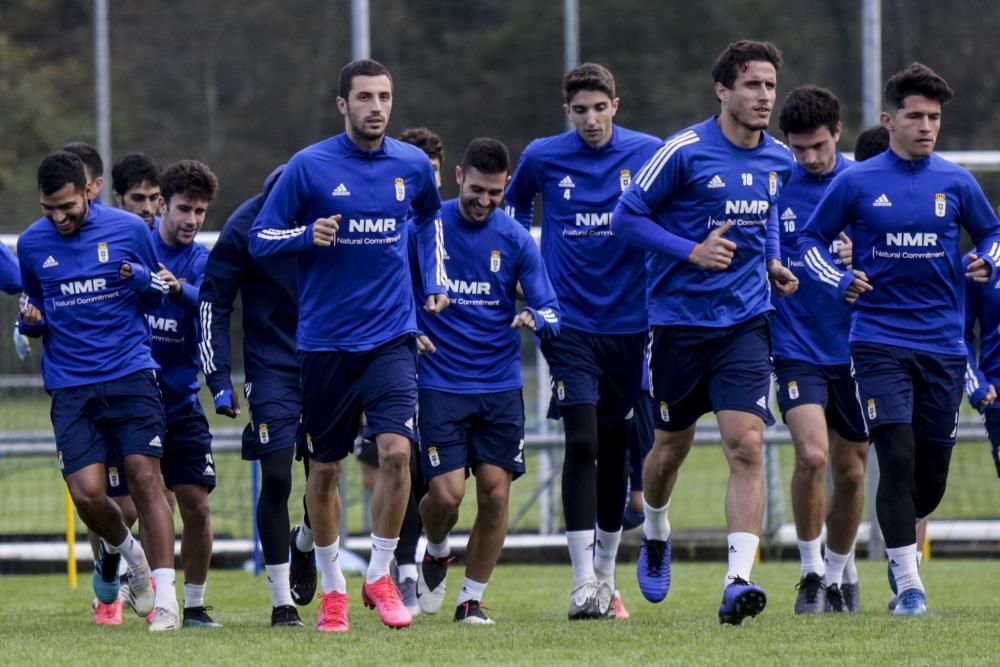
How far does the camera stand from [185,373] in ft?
29.9

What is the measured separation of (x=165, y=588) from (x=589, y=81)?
3.10 m

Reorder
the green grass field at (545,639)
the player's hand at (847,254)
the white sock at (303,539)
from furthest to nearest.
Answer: the white sock at (303,539) → the player's hand at (847,254) → the green grass field at (545,639)

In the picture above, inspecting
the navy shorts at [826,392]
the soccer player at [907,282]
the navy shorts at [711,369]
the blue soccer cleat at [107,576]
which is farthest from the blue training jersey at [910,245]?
the blue soccer cleat at [107,576]

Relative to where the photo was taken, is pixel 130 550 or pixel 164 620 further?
pixel 130 550

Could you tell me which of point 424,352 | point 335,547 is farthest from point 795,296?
point 335,547

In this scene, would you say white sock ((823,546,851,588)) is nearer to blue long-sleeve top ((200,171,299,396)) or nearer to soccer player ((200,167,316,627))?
soccer player ((200,167,316,627))

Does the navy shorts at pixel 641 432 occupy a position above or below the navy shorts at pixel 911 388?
below

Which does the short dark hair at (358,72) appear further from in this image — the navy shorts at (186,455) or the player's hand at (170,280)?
the navy shorts at (186,455)

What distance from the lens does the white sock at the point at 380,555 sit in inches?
307

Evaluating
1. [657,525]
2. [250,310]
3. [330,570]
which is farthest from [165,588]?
[657,525]

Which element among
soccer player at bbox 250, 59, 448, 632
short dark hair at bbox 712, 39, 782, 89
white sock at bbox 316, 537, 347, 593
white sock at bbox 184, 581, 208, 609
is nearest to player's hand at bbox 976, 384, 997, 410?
short dark hair at bbox 712, 39, 782, 89

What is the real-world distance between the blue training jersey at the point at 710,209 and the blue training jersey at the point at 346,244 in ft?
3.47

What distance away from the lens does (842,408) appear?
→ 913 centimetres

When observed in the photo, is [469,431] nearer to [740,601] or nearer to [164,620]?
[164,620]
